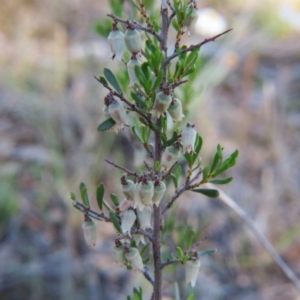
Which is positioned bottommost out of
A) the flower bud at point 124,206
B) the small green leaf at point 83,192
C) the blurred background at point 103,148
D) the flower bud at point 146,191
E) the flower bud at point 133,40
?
the flower bud at point 146,191

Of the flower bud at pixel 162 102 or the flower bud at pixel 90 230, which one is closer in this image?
the flower bud at pixel 162 102

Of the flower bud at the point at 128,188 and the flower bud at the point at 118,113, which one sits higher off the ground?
the flower bud at the point at 118,113

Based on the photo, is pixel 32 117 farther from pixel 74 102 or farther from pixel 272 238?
pixel 272 238

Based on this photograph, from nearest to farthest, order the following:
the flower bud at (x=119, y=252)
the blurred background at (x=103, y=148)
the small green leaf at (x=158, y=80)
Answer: the small green leaf at (x=158, y=80)
the flower bud at (x=119, y=252)
the blurred background at (x=103, y=148)

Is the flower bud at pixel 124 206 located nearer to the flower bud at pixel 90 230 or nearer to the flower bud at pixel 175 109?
the flower bud at pixel 90 230

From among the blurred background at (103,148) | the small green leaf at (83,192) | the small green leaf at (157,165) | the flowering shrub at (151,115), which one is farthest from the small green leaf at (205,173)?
the blurred background at (103,148)

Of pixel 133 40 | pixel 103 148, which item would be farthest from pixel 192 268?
pixel 103 148

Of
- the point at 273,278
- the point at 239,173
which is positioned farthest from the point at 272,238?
the point at 239,173
